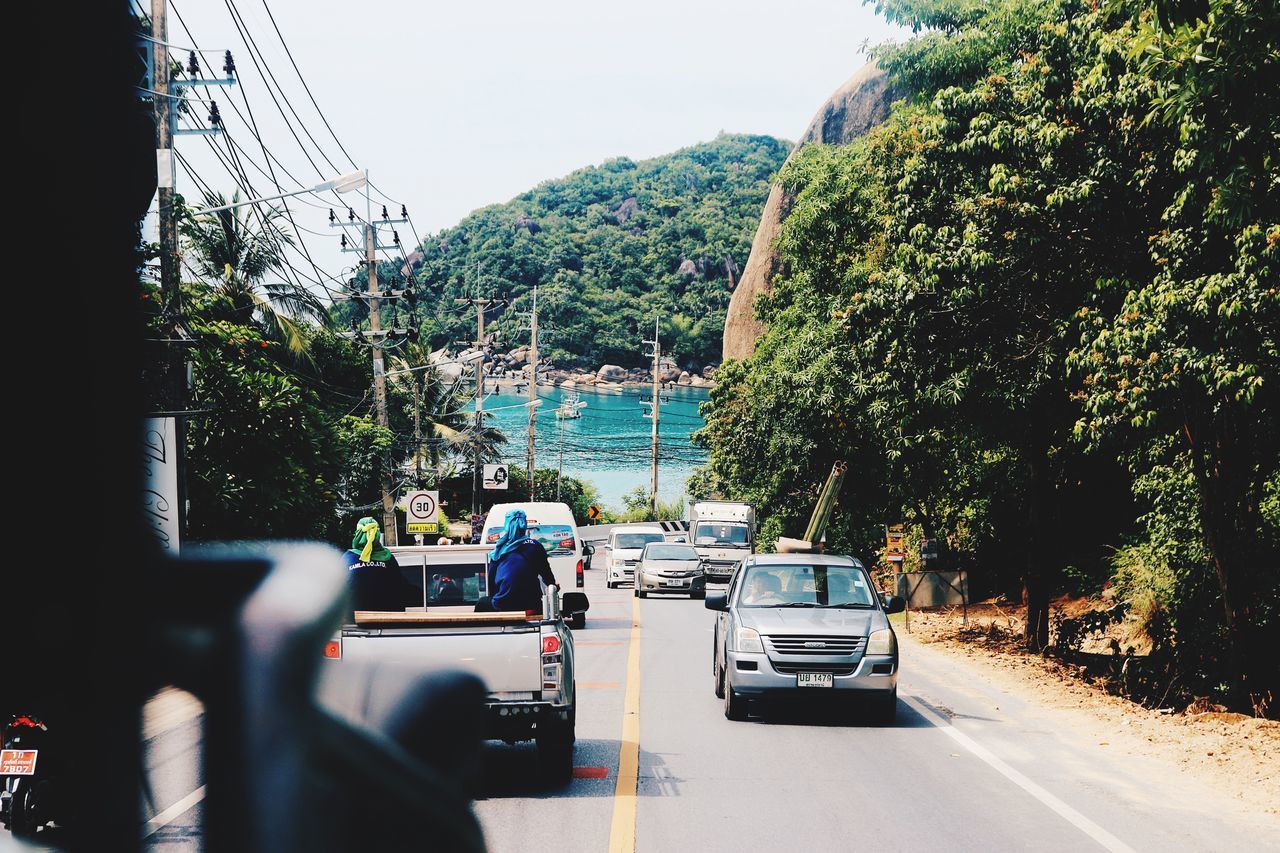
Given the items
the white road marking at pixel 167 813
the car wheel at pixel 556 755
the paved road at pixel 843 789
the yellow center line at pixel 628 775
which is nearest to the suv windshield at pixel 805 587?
the paved road at pixel 843 789

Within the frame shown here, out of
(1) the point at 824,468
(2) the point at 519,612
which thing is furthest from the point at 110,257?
(1) the point at 824,468

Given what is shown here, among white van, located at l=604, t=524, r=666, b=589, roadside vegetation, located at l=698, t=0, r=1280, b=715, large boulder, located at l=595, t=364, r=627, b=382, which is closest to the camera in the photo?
roadside vegetation, located at l=698, t=0, r=1280, b=715

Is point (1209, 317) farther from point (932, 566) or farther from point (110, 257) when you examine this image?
point (932, 566)

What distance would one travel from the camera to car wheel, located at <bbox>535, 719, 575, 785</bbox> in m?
9.27

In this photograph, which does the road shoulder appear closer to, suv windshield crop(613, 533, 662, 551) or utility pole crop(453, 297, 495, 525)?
suv windshield crop(613, 533, 662, 551)

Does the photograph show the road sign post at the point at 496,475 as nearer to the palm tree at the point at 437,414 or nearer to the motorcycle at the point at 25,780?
the palm tree at the point at 437,414

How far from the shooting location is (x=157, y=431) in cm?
133

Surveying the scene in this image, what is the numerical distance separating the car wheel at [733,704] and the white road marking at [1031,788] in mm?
1989

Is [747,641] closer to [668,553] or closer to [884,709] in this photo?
[884,709]

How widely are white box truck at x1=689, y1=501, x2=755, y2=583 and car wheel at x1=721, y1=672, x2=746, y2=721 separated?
2892 centimetres

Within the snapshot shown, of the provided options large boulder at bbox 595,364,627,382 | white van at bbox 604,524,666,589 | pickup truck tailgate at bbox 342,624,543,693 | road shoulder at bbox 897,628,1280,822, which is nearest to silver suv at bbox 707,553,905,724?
road shoulder at bbox 897,628,1280,822

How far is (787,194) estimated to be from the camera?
221 feet

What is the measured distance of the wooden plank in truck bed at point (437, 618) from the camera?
8.66m

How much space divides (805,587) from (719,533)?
1180 inches
